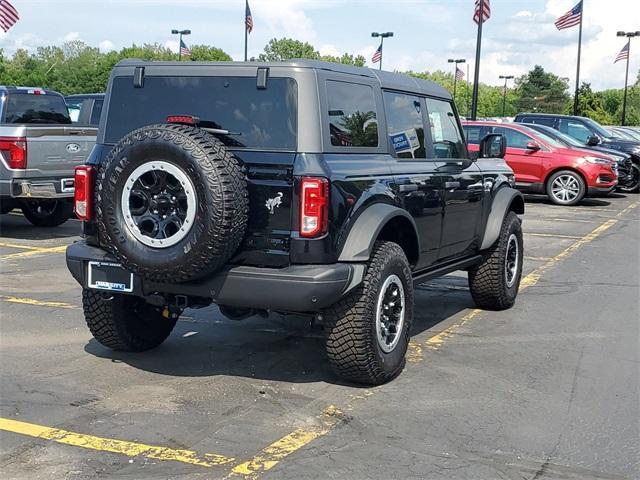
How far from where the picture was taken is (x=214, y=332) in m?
6.32

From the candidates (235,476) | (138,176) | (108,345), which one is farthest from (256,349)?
(235,476)

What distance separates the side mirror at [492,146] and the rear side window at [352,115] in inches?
79.8

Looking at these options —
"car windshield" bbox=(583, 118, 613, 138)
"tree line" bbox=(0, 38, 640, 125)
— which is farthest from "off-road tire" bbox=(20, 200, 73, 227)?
"tree line" bbox=(0, 38, 640, 125)

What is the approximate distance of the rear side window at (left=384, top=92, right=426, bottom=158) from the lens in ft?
18.3

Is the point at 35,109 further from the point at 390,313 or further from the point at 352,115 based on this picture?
the point at 390,313

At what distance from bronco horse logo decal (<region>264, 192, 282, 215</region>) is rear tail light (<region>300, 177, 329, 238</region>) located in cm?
14

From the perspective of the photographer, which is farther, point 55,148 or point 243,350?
point 55,148

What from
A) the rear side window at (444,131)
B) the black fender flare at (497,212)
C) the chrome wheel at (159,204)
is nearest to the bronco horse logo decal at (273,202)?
the chrome wheel at (159,204)

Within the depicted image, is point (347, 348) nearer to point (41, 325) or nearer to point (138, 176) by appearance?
point (138, 176)

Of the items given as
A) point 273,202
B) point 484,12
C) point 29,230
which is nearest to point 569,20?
point 484,12

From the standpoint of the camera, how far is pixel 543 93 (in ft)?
335

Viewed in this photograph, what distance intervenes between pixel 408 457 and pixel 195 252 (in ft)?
5.17

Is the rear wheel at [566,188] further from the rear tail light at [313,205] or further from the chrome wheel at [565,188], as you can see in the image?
the rear tail light at [313,205]

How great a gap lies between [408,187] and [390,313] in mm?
887
